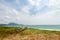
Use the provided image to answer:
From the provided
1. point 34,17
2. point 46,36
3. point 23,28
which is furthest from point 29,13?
point 46,36

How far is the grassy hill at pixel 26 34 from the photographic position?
2.00 m

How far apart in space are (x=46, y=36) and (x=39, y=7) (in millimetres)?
493

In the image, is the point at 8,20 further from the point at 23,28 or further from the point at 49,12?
the point at 49,12

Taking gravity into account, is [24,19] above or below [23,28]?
above

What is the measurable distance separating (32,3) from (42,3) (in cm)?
17

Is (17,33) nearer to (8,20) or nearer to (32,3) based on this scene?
(8,20)

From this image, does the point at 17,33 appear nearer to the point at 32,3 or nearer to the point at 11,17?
the point at 11,17

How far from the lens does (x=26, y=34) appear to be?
2.03 m

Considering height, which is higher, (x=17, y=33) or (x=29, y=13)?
(x=29, y=13)

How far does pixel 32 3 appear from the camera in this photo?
2061 millimetres

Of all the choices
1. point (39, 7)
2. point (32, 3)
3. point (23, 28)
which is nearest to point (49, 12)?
point (39, 7)

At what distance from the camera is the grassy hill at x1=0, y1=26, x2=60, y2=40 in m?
2.00

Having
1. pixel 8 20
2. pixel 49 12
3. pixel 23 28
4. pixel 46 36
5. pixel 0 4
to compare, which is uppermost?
pixel 0 4

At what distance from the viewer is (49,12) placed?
2.04 m
